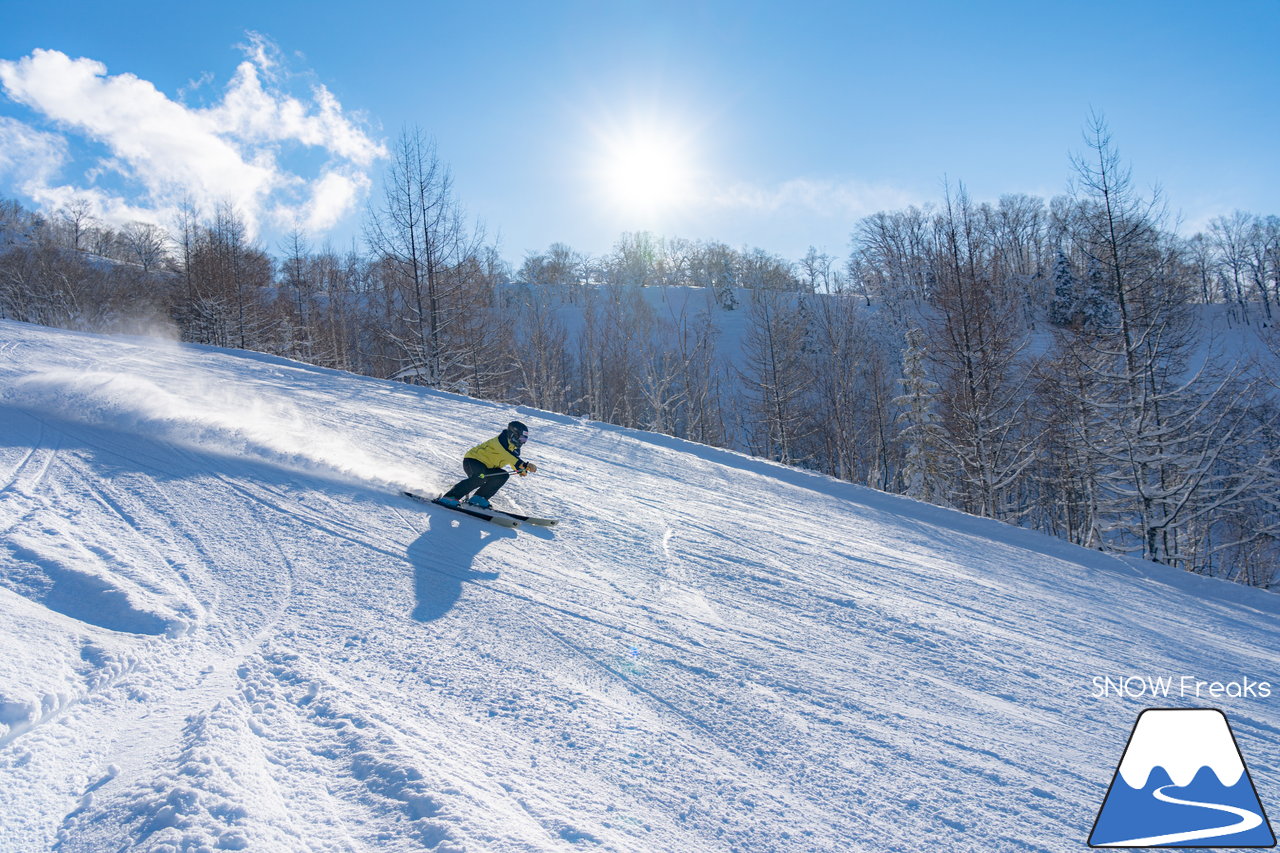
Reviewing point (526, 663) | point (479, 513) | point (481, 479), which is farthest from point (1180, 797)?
point (481, 479)

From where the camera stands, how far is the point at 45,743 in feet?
10.1

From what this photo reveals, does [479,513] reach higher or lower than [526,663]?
higher

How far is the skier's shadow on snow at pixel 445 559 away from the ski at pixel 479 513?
78 mm

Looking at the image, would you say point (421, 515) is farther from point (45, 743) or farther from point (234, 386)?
point (234, 386)

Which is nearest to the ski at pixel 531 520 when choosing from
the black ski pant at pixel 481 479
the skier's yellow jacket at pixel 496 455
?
the black ski pant at pixel 481 479

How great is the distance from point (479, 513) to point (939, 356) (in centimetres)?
1732

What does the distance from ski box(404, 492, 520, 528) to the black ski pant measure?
179 millimetres

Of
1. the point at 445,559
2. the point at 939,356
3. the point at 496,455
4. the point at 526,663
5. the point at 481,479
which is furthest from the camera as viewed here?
the point at 939,356

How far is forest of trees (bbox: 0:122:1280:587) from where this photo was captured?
14.8m

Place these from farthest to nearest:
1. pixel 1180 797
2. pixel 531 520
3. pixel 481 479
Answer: pixel 481 479 < pixel 531 520 < pixel 1180 797

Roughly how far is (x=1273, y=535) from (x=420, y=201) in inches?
1161

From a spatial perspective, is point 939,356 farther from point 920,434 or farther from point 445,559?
point 445,559

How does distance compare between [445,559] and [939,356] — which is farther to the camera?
[939,356]

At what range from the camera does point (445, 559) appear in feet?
20.2
